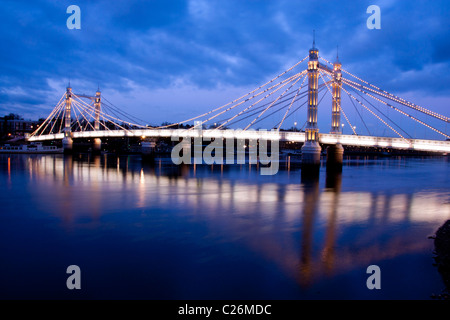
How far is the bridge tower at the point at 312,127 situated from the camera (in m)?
31.5

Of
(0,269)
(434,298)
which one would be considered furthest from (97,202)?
(434,298)

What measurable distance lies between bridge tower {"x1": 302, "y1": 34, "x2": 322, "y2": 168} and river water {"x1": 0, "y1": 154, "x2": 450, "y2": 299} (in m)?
13.5

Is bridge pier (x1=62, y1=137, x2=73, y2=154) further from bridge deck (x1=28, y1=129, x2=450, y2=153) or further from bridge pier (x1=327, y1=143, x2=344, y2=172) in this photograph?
bridge pier (x1=327, y1=143, x2=344, y2=172)

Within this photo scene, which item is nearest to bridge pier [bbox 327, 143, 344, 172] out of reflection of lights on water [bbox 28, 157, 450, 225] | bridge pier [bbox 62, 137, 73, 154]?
reflection of lights on water [bbox 28, 157, 450, 225]

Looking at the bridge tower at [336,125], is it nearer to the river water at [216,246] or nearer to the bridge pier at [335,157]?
the bridge pier at [335,157]

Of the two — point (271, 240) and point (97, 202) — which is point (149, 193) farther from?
point (271, 240)

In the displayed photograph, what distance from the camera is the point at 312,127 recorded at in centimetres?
3256

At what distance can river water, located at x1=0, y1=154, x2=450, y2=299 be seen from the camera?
636 centimetres

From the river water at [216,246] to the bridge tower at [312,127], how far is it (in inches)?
532

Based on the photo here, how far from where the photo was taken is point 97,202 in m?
15.9

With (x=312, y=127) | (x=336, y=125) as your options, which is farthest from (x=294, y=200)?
(x=336, y=125)

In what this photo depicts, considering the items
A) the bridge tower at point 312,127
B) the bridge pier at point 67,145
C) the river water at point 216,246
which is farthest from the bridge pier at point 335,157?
the bridge pier at point 67,145
